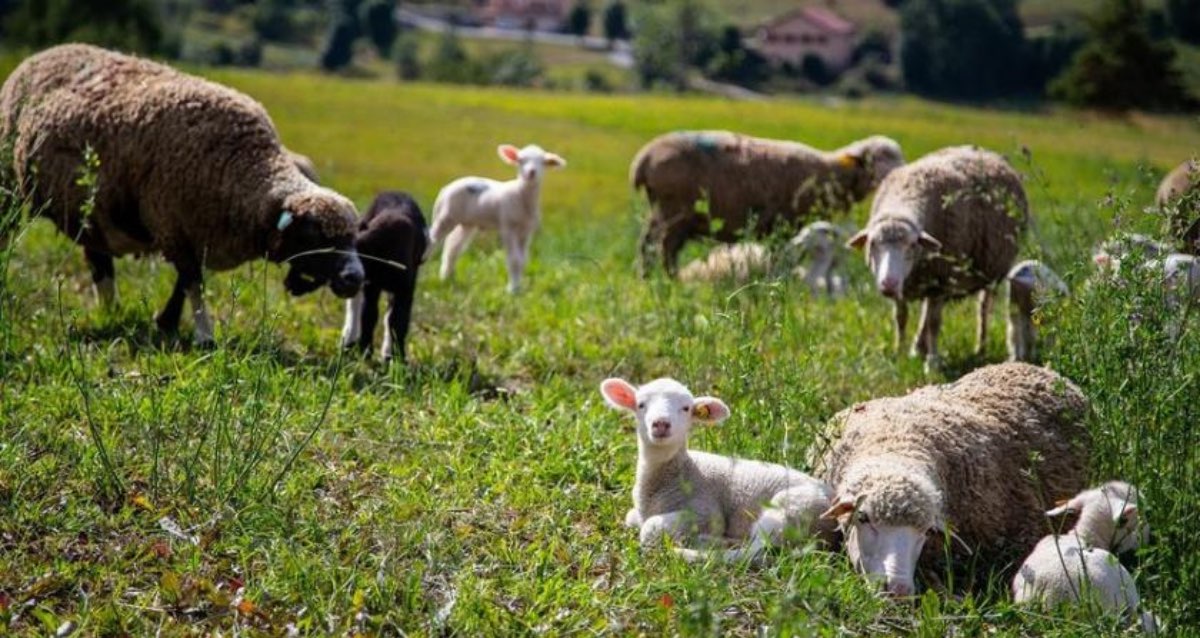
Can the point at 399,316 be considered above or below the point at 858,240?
below

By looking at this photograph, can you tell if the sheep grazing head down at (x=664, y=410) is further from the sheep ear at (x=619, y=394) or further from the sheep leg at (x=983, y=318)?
the sheep leg at (x=983, y=318)

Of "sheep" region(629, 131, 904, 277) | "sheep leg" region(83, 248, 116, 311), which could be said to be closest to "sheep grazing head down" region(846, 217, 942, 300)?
"sheep" region(629, 131, 904, 277)

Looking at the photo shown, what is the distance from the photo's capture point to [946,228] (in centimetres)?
1020

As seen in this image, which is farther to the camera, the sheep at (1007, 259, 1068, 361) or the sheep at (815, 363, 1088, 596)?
the sheep at (1007, 259, 1068, 361)

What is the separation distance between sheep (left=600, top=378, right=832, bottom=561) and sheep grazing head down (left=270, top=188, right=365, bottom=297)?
2.82m

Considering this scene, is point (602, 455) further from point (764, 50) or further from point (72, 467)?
point (764, 50)

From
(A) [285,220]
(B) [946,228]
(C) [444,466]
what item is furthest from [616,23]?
(C) [444,466]

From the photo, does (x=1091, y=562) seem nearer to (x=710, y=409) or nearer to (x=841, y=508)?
(x=841, y=508)

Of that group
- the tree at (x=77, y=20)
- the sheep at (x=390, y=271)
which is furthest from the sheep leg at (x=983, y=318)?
the tree at (x=77, y=20)

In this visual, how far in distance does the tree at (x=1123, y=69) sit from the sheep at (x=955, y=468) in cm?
3399

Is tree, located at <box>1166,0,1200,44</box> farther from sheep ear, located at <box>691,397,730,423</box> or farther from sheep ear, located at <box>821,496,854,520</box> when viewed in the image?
sheep ear, located at <box>821,496,854,520</box>

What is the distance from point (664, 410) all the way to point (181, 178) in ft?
14.5

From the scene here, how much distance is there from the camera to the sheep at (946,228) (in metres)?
10.0

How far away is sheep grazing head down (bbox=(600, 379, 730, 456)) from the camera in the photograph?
6.08 metres
